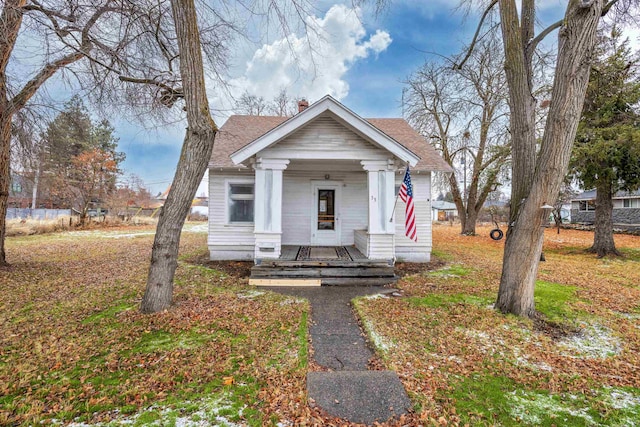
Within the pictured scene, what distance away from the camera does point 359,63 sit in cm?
1281

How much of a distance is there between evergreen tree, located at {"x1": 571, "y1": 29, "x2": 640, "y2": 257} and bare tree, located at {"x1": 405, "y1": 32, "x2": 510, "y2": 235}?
360cm

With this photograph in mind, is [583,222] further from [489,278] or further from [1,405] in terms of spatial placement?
[1,405]

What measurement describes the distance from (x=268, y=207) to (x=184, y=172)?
303cm

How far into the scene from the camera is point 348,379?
3.03 metres

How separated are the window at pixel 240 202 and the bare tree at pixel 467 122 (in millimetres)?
11307

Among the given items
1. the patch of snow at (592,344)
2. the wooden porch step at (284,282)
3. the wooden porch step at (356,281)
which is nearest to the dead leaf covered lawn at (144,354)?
the wooden porch step at (284,282)

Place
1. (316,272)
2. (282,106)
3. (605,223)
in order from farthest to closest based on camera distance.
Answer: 1. (282,106)
2. (605,223)
3. (316,272)

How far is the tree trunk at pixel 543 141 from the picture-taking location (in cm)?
411

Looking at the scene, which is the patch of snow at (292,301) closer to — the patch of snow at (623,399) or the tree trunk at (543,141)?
the tree trunk at (543,141)

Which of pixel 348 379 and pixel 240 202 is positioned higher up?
pixel 240 202

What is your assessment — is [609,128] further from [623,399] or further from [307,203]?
[623,399]

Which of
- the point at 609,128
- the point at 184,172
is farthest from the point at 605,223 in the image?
the point at 184,172

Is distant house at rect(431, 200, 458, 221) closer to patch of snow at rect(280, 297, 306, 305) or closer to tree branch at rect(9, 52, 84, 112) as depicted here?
patch of snow at rect(280, 297, 306, 305)

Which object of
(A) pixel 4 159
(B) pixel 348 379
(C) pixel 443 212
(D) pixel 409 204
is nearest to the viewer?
(B) pixel 348 379
